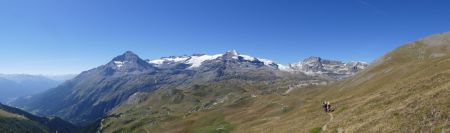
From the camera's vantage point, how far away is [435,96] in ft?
148

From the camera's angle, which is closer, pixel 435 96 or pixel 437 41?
pixel 435 96

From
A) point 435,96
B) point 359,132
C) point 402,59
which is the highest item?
point 402,59

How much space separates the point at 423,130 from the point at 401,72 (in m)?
70.5

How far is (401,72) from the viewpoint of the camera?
102m

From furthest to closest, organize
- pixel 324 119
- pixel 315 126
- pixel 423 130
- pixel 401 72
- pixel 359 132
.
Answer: pixel 401 72, pixel 324 119, pixel 315 126, pixel 359 132, pixel 423 130

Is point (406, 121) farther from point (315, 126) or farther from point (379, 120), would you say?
point (315, 126)

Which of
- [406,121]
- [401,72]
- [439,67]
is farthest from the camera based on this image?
[401,72]

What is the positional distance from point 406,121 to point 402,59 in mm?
132769

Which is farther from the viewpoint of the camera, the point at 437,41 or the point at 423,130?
the point at 437,41

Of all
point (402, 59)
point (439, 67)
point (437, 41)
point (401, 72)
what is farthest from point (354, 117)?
point (437, 41)

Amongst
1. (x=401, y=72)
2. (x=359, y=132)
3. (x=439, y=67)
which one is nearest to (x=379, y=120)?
(x=359, y=132)

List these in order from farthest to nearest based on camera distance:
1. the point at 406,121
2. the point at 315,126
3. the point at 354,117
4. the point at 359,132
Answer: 1. the point at 315,126
2. the point at 354,117
3. the point at 359,132
4. the point at 406,121

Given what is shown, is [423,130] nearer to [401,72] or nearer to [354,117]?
[354,117]

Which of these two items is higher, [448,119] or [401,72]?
[401,72]
